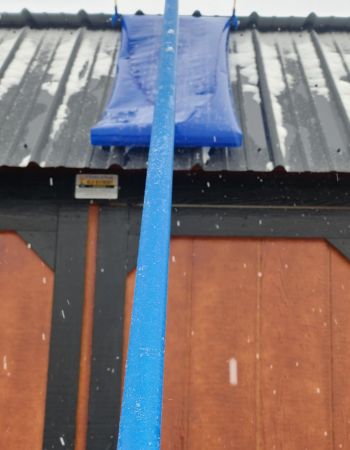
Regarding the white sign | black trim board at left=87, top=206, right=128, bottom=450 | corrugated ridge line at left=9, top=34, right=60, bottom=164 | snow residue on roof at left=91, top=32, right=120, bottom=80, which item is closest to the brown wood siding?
black trim board at left=87, top=206, right=128, bottom=450

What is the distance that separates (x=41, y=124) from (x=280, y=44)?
259 centimetres

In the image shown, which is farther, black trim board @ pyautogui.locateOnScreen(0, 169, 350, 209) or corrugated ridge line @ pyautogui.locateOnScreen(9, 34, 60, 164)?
black trim board @ pyautogui.locateOnScreen(0, 169, 350, 209)

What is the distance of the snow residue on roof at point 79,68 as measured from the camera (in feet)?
14.4

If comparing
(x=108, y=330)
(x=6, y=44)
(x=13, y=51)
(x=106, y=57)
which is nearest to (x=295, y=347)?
(x=108, y=330)

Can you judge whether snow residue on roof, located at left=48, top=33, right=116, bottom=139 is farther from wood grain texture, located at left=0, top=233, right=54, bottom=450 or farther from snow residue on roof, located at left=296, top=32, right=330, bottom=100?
snow residue on roof, located at left=296, top=32, right=330, bottom=100

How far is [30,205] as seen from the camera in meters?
4.26

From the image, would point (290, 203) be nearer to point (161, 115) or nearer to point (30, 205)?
point (30, 205)

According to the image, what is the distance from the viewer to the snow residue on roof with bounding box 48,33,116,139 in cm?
439

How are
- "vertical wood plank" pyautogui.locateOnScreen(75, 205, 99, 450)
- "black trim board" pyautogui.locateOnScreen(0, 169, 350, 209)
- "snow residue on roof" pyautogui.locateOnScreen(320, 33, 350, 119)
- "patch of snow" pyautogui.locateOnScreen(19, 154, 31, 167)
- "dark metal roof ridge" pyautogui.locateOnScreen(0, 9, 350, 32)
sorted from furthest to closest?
"dark metal roof ridge" pyautogui.locateOnScreen(0, 9, 350, 32) → "snow residue on roof" pyautogui.locateOnScreen(320, 33, 350, 119) → "black trim board" pyautogui.locateOnScreen(0, 169, 350, 209) → "vertical wood plank" pyautogui.locateOnScreen(75, 205, 99, 450) → "patch of snow" pyautogui.locateOnScreen(19, 154, 31, 167)

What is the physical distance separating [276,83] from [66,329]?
267 cm

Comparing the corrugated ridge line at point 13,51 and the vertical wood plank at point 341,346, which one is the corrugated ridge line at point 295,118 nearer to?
the vertical wood plank at point 341,346

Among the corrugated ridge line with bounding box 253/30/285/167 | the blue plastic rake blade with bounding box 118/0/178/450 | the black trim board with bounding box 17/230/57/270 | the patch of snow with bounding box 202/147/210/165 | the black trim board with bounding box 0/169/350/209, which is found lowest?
the blue plastic rake blade with bounding box 118/0/178/450

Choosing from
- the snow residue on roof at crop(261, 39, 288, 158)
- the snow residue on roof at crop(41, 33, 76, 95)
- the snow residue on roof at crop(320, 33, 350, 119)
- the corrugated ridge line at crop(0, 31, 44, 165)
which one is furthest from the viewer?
the snow residue on roof at crop(41, 33, 76, 95)

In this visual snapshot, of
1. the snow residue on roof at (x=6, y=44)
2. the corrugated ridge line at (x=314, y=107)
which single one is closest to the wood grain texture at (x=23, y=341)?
the snow residue on roof at (x=6, y=44)
